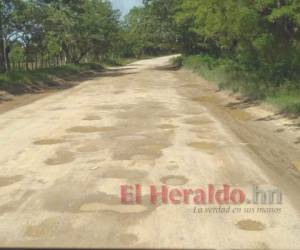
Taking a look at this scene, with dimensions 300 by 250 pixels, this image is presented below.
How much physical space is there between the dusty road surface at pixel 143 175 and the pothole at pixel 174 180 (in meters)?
0.01

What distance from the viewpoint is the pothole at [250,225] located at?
505 cm

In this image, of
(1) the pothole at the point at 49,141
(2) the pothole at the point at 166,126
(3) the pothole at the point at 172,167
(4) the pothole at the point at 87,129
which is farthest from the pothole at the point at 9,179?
(2) the pothole at the point at 166,126

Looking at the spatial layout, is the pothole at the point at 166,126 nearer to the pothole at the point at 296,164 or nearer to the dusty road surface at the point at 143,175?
the dusty road surface at the point at 143,175

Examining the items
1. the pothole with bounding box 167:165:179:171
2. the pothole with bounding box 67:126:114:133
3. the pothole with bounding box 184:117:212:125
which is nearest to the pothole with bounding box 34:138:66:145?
the pothole with bounding box 67:126:114:133

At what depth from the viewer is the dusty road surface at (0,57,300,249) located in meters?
4.92

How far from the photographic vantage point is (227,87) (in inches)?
756

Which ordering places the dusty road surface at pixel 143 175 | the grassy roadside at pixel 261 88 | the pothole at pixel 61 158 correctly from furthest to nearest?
the grassy roadside at pixel 261 88
the pothole at pixel 61 158
the dusty road surface at pixel 143 175

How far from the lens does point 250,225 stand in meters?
5.14

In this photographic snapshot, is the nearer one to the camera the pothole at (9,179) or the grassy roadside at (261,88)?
the pothole at (9,179)

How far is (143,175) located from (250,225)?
7.25 ft

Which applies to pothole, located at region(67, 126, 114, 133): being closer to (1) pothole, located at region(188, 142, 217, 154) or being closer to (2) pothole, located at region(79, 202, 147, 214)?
(1) pothole, located at region(188, 142, 217, 154)

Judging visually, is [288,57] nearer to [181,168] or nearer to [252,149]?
[252,149]

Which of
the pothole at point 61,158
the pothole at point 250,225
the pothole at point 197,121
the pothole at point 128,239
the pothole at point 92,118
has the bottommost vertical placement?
the pothole at point 197,121

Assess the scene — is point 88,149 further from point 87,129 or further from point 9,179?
point 87,129
